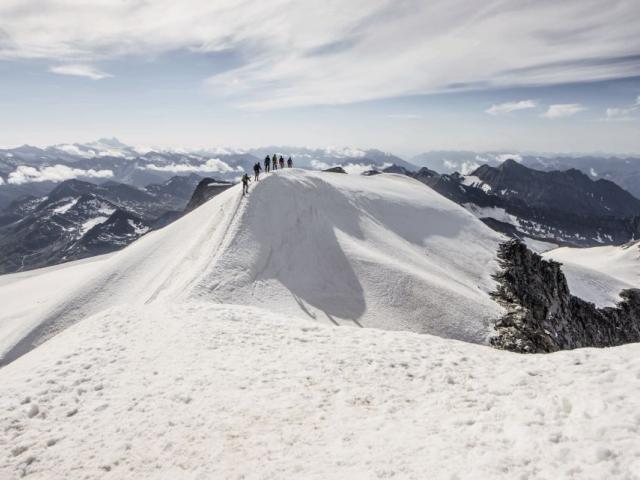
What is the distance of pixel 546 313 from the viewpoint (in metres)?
51.2

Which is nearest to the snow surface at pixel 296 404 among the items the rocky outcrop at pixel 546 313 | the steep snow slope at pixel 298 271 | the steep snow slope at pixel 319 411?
the steep snow slope at pixel 319 411

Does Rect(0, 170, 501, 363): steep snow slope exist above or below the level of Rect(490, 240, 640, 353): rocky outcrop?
above

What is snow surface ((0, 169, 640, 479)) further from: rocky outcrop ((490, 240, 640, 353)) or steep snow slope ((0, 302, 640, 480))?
rocky outcrop ((490, 240, 640, 353))

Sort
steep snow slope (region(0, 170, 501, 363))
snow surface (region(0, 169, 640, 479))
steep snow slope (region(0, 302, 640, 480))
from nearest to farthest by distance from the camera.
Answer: steep snow slope (region(0, 302, 640, 480))
snow surface (region(0, 169, 640, 479))
steep snow slope (region(0, 170, 501, 363))

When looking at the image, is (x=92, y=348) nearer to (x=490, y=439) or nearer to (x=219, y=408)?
(x=219, y=408)

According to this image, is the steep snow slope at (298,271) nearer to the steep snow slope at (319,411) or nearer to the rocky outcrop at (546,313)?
the rocky outcrop at (546,313)

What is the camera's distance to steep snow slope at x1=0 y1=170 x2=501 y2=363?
33.8m

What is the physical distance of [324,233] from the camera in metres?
46.6

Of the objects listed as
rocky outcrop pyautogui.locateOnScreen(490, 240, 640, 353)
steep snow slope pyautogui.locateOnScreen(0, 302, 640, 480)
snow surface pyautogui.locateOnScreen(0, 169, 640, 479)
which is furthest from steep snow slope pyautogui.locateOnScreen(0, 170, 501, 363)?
steep snow slope pyautogui.locateOnScreen(0, 302, 640, 480)

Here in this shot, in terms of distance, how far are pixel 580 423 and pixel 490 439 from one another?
6.57 feet

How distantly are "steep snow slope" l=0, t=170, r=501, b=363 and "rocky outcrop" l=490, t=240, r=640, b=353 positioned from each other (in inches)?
84.3

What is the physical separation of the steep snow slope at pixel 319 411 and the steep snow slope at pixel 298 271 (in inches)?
559

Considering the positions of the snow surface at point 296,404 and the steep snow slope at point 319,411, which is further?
the snow surface at point 296,404

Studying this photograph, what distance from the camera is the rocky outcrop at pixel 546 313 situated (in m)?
36.9
